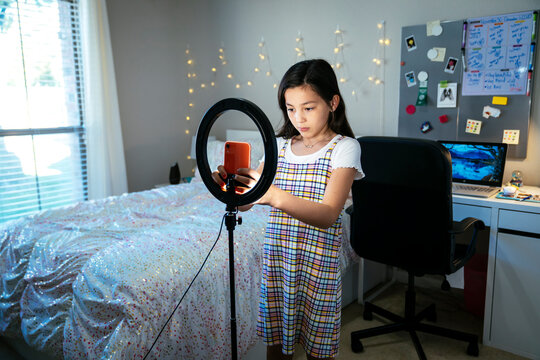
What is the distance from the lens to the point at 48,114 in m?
3.05

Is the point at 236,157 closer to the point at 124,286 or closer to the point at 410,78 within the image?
the point at 124,286

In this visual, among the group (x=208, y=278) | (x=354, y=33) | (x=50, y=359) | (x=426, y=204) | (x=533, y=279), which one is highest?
(x=354, y=33)

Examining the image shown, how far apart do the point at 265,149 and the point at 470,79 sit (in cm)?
208

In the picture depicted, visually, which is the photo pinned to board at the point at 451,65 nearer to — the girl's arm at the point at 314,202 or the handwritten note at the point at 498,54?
the handwritten note at the point at 498,54

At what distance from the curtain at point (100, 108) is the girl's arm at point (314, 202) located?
2619 mm

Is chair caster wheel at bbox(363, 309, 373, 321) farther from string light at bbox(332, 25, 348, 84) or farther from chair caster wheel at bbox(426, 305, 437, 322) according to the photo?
string light at bbox(332, 25, 348, 84)

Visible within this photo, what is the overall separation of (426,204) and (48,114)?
9.00ft

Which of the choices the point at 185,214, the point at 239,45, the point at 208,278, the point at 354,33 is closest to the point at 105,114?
the point at 239,45

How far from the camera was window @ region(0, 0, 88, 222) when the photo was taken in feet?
9.27

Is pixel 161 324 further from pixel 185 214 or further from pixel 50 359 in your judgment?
pixel 185 214

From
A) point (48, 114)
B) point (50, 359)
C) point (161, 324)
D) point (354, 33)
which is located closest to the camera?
point (161, 324)

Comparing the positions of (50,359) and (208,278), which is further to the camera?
(50,359)

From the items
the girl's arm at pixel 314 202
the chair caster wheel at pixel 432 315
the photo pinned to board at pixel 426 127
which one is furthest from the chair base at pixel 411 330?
the girl's arm at pixel 314 202

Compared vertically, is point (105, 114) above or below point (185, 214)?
above
